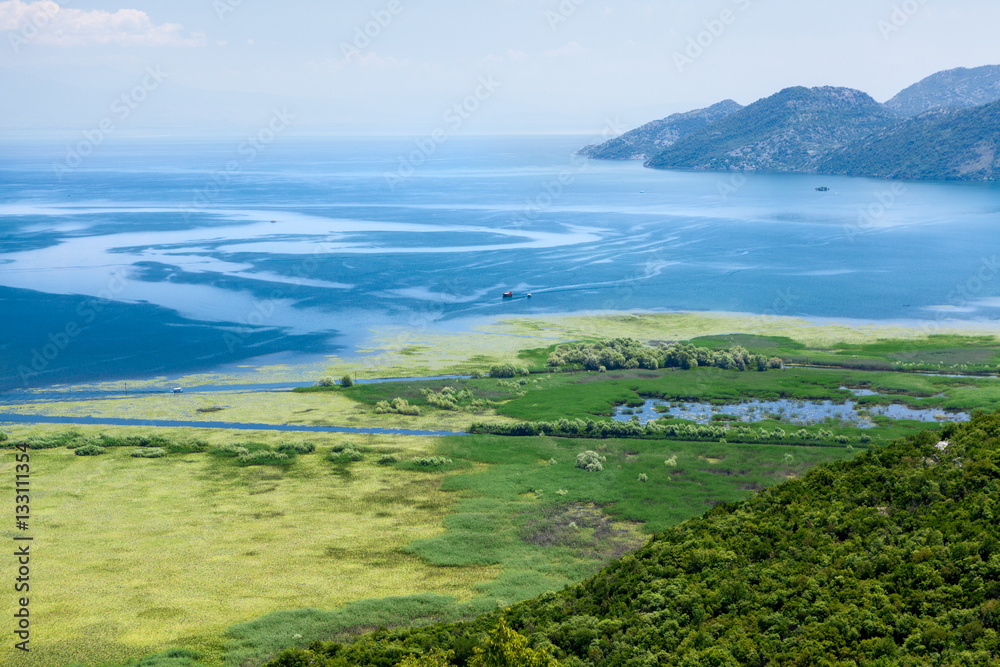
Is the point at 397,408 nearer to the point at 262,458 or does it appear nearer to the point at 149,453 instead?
the point at 262,458

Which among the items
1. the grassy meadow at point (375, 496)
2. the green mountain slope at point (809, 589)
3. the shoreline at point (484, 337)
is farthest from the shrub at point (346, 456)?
the green mountain slope at point (809, 589)

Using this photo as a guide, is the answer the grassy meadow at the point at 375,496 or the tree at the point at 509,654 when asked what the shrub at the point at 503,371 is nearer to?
the grassy meadow at the point at 375,496

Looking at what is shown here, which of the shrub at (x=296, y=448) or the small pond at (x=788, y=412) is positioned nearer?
the shrub at (x=296, y=448)

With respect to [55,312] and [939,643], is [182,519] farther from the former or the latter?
[55,312]

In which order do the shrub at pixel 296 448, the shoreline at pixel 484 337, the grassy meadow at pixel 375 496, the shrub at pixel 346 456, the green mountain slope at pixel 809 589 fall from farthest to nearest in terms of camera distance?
1. the shoreline at pixel 484 337
2. the shrub at pixel 296 448
3. the shrub at pixel 346 456
4. the grassy meadow at pixel 375 496
5. the green mountain slope at pixel 809 589

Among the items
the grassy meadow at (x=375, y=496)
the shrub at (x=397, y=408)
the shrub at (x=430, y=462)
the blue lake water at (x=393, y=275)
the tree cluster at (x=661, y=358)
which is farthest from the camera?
the blue lake water at (x=393, y=275)

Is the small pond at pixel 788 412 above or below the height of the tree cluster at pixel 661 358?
below

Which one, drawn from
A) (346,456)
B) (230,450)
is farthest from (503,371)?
(230,450)
